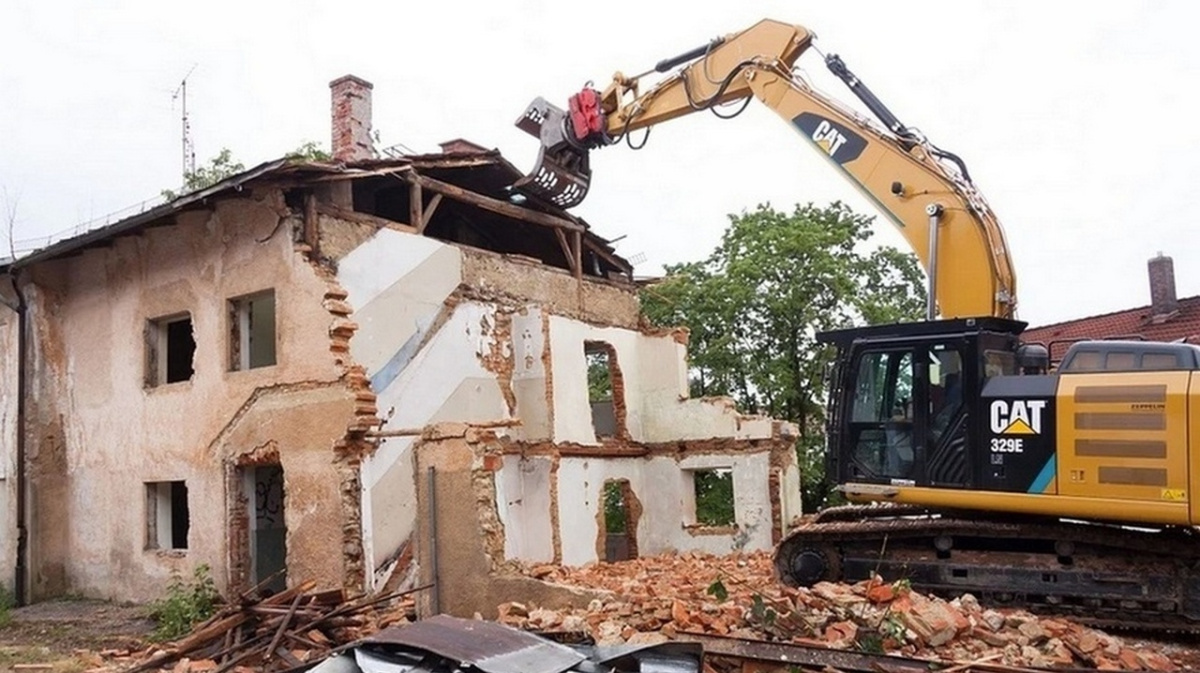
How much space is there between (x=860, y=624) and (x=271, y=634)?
4841mm

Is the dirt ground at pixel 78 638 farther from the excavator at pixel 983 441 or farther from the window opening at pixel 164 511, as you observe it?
the window opening at pixel 164 511

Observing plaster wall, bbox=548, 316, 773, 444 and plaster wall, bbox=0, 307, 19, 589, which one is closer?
plaster wall, bbox=0, 307, 19, 589

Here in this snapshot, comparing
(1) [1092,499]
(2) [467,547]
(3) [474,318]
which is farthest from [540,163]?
(1) [1092,499]

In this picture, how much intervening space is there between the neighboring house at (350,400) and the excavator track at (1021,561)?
312cm

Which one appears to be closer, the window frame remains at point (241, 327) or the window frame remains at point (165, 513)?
the window frame remains at point (241, 327)

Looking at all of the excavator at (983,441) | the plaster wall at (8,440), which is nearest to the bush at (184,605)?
the plaster wall at (8,440)

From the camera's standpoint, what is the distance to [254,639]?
8438 mm

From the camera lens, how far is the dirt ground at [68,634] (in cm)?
968

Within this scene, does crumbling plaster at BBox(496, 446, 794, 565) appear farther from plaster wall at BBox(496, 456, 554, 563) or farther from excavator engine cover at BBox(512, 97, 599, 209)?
excavator engine cover at BBox(512, 97, 599, 209)

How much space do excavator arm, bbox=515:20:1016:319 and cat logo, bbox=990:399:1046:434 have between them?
3.48ft

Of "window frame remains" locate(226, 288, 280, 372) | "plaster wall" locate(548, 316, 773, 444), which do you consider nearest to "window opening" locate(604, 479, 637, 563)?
"plaster wall" locate(548, 316, 773, 444)

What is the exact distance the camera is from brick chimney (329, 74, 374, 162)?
603 inches

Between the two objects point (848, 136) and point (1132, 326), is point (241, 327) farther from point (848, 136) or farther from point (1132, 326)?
point (1132, 326)

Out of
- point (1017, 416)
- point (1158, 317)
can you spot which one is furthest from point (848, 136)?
point (1158, 317)
